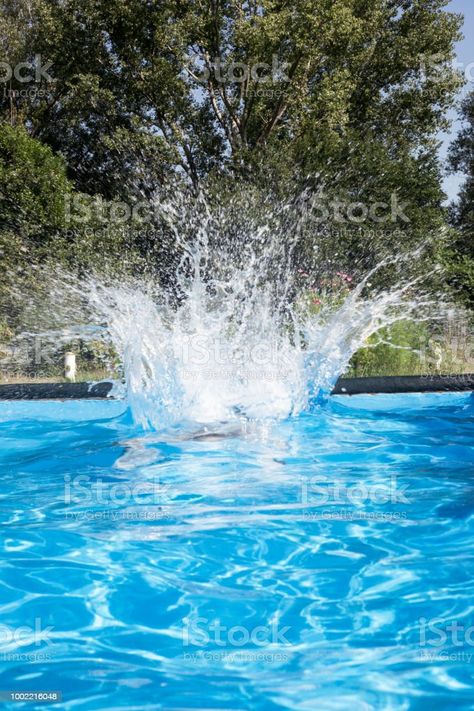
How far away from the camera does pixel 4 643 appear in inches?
106

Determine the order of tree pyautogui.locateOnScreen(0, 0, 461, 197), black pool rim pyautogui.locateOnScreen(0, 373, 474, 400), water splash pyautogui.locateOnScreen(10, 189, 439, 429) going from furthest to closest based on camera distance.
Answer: tree pyautogui.locateOnScreen(0, 0, 461, 197), black pool rim pyautogui.locateOnScreen(0, 373, 474, 400), water splash pyautogui.locateOnScreen(10, 189, 439, 429)

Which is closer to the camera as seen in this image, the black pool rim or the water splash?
the water splash

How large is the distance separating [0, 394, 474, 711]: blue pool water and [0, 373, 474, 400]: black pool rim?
2623 mm

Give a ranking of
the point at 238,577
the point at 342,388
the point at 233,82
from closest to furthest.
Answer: the point at 238,577
the point at 342,388
the point at 233,82

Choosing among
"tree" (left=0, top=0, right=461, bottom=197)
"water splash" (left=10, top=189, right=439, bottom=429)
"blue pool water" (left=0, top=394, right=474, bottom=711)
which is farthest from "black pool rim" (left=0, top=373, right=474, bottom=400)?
"tree" (left=0, top=0, right=461, bottom=197)

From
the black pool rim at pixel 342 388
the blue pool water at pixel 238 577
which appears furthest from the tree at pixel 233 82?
the blue pool water at pixel 238 577

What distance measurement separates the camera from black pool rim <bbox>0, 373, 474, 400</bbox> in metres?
8.47

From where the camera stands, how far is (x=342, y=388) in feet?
28.5

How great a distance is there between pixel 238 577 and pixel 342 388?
555 centimetres

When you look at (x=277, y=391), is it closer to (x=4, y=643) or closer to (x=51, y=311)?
(x=4, y=643)

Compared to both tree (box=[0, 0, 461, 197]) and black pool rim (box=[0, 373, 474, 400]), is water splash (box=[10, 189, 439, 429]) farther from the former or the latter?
tree (box=[0, 0, 461, 197])

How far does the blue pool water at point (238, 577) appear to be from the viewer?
245cm

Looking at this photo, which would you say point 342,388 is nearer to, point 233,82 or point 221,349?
point 221,349

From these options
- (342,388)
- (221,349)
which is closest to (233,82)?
(342,388)
